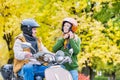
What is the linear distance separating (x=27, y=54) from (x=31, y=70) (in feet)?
0.85

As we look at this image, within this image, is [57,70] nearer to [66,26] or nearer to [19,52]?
[19,52]

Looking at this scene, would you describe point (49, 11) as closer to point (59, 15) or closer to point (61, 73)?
point (59, 15)

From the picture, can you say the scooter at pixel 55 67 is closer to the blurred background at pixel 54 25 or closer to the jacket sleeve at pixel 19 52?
the jacket sleeve at pixel 19 52

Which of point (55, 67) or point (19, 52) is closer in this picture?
point (55, 67)

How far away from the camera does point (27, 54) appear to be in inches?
258

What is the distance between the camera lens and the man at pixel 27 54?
6586 millimetres

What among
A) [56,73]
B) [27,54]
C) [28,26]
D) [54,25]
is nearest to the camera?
[56,73]

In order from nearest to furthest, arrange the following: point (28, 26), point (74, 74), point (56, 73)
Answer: point (56, 73) → point (28, 26) → point (74, 74)

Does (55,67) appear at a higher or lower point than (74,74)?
higher

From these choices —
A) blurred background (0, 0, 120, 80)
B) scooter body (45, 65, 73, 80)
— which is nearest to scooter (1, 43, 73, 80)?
scooter body (45, 65, 73, 80)

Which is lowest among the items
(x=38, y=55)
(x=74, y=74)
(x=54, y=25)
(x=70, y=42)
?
(x=74, y=74)

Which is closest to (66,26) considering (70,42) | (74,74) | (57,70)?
(70,42)

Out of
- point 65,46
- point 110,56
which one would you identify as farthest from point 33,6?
point 65,46

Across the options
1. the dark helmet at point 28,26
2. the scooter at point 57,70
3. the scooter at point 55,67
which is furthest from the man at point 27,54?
the scooter at point 57,70
